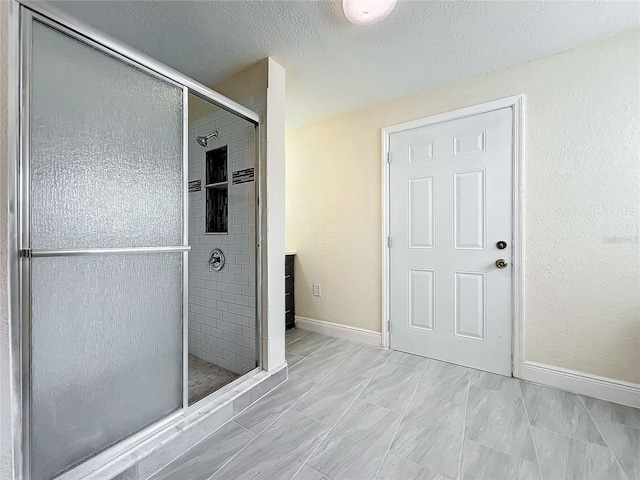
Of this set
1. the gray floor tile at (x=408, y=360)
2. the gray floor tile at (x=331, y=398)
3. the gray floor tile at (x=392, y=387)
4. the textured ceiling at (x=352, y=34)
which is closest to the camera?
the textured ceiling at (x=352, y=34)

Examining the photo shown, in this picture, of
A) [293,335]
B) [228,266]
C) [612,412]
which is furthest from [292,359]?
[612,412]

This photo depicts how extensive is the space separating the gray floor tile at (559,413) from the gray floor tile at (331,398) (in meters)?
1.03

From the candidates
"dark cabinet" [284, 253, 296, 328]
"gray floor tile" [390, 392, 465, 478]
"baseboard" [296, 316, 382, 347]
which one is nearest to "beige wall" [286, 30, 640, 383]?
"gray floor tile" [390, 392, 465, 478]

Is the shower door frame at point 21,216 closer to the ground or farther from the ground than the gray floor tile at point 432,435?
farther from the ground

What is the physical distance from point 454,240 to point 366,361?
1.26 metres

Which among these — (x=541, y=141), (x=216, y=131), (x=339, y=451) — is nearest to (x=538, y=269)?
(x=541, y=141)

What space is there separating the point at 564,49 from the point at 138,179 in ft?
9.02

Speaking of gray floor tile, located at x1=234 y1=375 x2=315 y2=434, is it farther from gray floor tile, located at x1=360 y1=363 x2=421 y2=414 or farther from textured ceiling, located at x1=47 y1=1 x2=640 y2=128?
textured ceiling, located at x1=47 y1=1 x2=640 y2=128

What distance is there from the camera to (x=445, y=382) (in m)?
1.98

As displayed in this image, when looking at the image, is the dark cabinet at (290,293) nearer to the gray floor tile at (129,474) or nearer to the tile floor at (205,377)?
the tile floor at (205,377)

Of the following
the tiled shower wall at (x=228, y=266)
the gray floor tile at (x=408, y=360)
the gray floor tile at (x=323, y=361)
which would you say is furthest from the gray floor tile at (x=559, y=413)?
the tiled shower wall at (x=228, y=266)

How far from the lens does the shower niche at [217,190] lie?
2287 mm

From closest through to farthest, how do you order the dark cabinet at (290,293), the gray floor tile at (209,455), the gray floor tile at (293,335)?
1. the gray floor tile at (209,455)
2. the gray floor tile at (293,335)
3. the dark cabinet at (290,293)

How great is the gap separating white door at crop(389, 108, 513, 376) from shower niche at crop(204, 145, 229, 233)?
1482 mm
